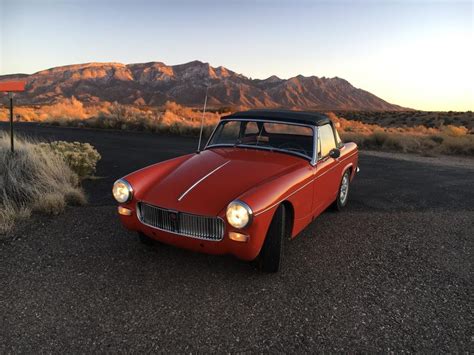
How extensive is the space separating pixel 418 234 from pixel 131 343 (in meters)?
4.13

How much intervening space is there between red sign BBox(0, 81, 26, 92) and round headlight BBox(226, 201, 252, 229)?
19.3 ft

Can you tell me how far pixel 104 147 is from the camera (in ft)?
44.2

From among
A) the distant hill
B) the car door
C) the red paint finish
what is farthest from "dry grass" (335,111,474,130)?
the distant hill

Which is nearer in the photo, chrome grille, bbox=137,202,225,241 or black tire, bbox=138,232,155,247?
chrome grille, bbox=137,202,225,241

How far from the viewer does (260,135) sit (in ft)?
17.4

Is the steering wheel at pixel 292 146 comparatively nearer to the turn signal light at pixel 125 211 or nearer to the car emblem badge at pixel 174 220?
the car emblem badge at pixel 174 220

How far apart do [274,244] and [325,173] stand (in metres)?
1.64

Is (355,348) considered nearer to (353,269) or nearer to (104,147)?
(353,269)

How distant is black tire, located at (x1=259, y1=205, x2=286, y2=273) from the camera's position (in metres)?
3.69

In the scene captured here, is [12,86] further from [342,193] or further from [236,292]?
[342,193]

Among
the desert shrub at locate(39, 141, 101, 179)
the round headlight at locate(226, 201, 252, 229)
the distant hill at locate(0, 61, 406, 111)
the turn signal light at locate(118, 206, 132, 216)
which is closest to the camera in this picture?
the round headlight at locate(226, 201, 252, 229)

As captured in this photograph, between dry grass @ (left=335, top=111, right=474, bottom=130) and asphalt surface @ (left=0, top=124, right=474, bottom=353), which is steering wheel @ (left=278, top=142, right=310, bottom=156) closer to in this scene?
asphalt surface @ (left=0, top=124, right=474, bottom=353)

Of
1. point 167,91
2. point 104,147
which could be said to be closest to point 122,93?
point 167,91

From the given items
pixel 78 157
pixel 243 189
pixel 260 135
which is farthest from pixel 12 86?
pixel 243 189
